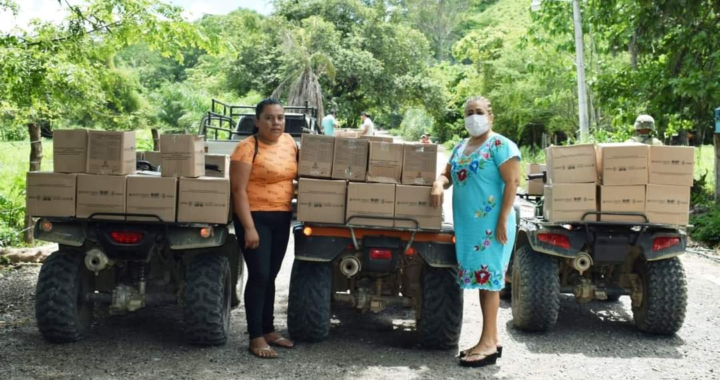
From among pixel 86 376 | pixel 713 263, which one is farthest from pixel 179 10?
pixel 713 263

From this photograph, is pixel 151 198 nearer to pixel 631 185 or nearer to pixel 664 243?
pixel 631 185

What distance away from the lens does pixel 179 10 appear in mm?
12367

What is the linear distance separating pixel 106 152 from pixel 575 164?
384 centimetres

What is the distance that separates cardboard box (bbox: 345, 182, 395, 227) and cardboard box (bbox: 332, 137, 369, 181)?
4.7 inches

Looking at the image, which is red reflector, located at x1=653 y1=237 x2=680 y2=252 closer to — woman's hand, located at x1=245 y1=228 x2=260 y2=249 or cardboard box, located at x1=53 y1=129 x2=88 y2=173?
woman's hand, located at x1=245 y1=228 x2=260 y2=249

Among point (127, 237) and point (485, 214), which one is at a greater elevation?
point (485, 214)

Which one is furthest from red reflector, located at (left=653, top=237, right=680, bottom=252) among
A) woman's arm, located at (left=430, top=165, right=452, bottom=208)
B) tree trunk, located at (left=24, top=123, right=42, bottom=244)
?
A: tree trunk, located at (left=24, top=123, right=42, bottom=244)

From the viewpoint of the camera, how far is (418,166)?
6836 millimetres

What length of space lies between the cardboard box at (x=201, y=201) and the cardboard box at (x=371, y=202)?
3.15ft

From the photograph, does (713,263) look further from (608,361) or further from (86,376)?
(86,376)

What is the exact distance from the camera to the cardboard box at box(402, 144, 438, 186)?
6.82 metres

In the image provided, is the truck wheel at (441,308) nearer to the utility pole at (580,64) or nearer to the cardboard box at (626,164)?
the cardboard box at (626,164)

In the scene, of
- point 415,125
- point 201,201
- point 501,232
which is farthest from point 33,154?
point 415,125

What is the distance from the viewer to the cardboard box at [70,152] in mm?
6750
